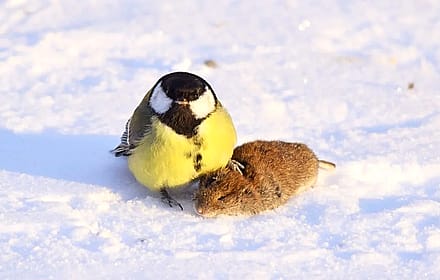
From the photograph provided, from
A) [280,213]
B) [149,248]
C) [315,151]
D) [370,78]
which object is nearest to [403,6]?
[370,78]

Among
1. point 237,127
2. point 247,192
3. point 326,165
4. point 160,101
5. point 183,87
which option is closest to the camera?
point 183,87

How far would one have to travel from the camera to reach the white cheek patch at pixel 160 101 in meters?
3.62

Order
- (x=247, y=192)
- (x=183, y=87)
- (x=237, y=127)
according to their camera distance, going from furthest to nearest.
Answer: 1. (x=237, y=127)
2. (x=247, y=192)
3. (x=183, y=87)

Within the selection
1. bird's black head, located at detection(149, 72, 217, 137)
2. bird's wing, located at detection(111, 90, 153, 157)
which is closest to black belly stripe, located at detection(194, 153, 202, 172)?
bird's black head, located at detection(149, 72, 217, 137)

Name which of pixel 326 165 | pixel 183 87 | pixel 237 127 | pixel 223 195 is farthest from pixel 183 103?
pixel 237 127

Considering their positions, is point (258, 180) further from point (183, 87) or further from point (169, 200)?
point (183, 87)

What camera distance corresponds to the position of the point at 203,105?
3627mm

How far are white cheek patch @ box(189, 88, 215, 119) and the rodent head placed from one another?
0.29m

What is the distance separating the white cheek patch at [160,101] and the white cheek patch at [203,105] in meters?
0.10

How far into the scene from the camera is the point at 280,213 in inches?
152

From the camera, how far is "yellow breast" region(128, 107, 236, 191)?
3.60m

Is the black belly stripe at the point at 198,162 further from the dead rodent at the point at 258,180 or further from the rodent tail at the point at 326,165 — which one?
the rodent tail at the point at 326,165

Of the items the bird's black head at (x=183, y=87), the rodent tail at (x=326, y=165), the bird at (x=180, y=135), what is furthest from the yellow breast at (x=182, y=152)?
the rodent tail at (x=326, y=165)

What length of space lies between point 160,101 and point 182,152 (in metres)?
0.24
